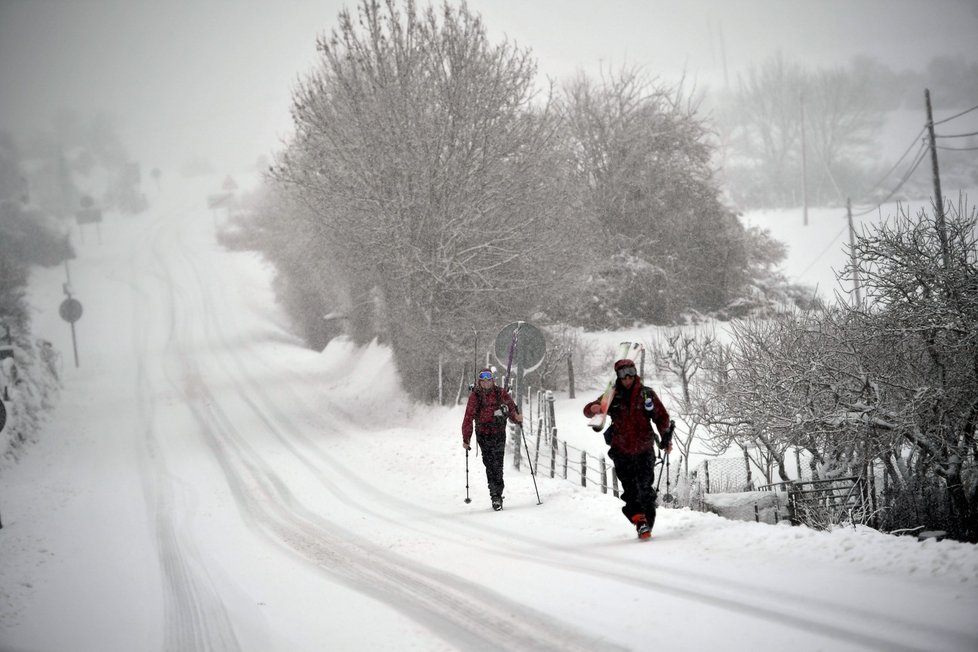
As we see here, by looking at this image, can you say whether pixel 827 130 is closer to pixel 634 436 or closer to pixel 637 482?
pixel 634 436

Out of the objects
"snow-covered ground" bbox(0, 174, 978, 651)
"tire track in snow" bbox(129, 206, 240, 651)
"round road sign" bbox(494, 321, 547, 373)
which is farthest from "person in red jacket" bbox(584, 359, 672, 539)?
"round road sign" bbox(494, 321, 547, 373)

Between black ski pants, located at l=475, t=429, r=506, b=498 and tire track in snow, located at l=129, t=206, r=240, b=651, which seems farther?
black ski pants, located at l=475, t=429, r=506, b=498

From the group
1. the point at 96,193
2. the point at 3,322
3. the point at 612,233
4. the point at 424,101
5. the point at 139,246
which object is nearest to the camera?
the point at 424,101

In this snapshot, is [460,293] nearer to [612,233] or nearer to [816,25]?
[612,233]

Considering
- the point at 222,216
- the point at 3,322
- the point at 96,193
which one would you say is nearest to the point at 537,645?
the point at 3,322

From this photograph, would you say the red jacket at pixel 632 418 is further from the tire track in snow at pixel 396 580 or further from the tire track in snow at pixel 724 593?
the tire track in snow at pixel 396 580

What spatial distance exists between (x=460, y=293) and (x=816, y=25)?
571ft

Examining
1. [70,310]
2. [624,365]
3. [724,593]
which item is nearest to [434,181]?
[624,365]

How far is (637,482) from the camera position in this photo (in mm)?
7930

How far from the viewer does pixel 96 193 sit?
109m

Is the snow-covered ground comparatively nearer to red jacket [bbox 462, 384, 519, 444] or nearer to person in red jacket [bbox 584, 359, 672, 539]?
person in red jacket [bbox 584, 359, 672, 539]

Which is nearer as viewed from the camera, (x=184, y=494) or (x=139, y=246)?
(x=184, y=494)

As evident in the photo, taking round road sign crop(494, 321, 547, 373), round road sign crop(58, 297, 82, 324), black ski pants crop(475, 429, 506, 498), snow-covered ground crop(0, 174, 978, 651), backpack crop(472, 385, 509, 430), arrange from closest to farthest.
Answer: snow-covered ground crop(0, 174, 978, 651) < black ski pants crop(475, 429, 506, 498) < backpack crop(472, 385, 509, 430) < round road sign crop(494, 321, 547, 373) < round road sign crop(58, 297, 82, 324)

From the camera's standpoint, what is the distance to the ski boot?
7.74 metres
